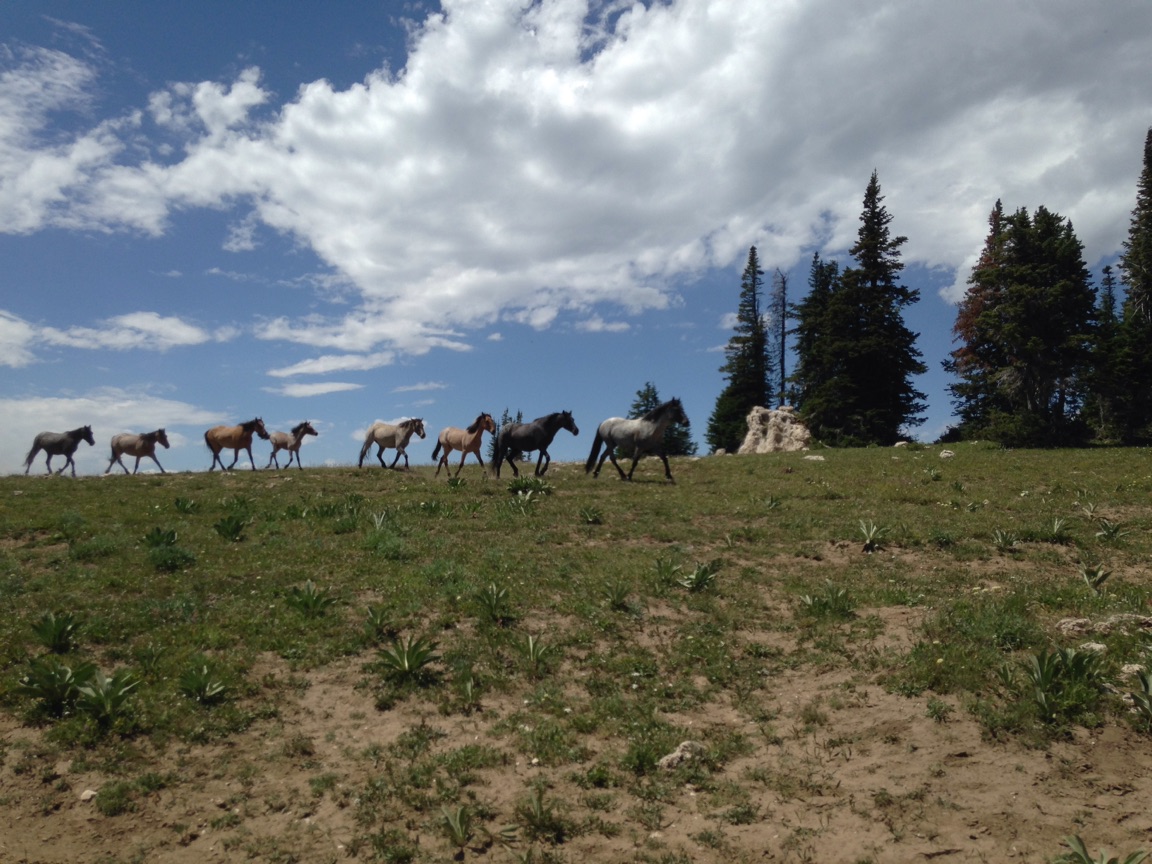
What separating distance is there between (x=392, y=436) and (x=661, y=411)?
38.8 ft

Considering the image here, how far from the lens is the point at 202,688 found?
8305 mm

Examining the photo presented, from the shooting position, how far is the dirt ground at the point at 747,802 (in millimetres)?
5902

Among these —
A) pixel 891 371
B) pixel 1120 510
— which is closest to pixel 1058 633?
pixel 1120 510

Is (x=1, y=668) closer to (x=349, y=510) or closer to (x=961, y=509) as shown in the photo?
(x=349, y=510)

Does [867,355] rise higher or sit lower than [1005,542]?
higher

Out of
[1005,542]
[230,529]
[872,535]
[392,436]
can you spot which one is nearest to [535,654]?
[230,529]

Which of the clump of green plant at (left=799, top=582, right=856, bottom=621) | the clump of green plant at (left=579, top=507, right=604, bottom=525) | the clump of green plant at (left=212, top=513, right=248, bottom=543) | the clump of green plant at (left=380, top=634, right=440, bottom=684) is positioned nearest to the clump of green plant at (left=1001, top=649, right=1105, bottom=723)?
the clump of green plant at (left=799, top=582, right=856, bottom=621)

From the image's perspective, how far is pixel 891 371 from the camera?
45656 millimetres

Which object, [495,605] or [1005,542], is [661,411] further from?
[495,605]

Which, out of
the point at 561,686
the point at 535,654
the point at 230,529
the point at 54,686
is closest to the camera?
the point at 54,686

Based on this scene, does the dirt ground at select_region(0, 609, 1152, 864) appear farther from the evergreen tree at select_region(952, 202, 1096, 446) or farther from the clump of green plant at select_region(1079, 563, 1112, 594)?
the evergreen tree at select_region(952, 202, 1096, 446)

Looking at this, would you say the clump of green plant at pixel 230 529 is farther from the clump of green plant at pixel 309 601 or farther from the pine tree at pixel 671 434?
the pine tree at pixel 671 434

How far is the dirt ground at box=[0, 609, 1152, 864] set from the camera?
19.4ft

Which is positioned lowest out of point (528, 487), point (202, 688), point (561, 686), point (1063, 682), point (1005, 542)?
point (561, 686)
